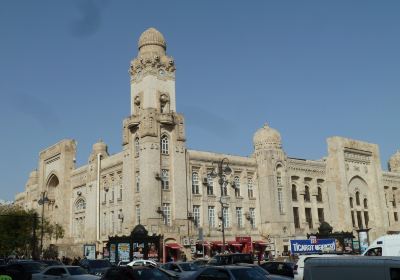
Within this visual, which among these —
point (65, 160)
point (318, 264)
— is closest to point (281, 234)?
point (65, 160)

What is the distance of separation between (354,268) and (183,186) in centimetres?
3943

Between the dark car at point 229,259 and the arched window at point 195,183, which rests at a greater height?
the arched window at point 195,183

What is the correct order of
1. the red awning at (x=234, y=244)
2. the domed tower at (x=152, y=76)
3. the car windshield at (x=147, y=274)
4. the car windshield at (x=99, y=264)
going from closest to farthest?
1. the car windshield at (x=147, y=274)
2. the car windshield at (x=99, y=264)
3. the domed tower at (x=152, y=76)
4. the red awning at (x=234, y=244)

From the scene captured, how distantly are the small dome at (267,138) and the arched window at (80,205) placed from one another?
23118mm

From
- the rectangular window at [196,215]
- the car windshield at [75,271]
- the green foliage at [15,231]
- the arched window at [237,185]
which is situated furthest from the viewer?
the green foliage at [15,231]

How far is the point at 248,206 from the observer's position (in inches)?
2181

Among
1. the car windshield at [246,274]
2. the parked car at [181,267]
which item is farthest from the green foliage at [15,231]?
the car windshield at [246,274]

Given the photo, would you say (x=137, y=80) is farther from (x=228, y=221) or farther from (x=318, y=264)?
(x=318, y=264)

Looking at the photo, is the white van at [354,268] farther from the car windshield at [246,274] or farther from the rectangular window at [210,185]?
the rectangular window at [210,185]

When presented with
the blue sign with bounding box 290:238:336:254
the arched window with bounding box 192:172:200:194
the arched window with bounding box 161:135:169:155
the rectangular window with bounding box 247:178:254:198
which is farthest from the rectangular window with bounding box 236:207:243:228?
the blue sign with bounding box 290:238:336:254

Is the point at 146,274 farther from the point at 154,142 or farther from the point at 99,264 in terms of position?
the point at 154,142

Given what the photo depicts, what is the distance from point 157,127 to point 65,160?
68.9ft

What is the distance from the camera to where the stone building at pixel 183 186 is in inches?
1895

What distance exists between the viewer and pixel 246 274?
15227 mm
